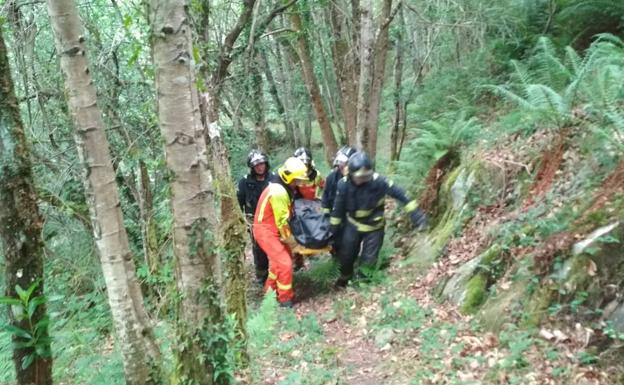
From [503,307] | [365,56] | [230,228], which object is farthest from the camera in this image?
[365,56]

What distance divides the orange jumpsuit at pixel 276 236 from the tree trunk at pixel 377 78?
6.89 ft

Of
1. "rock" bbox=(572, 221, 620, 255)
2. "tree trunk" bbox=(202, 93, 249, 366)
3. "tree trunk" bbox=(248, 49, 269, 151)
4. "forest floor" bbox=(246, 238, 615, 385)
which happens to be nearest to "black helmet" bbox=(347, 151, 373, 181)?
"forest floor" bbox=(246, 238, 615, 385)

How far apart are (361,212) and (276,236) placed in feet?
4.01

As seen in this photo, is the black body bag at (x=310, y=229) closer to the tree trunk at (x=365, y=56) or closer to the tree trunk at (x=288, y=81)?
the tree trunk at (x=365, y=56)

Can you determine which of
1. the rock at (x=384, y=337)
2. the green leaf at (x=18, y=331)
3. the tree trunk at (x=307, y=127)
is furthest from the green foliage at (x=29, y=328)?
the tree trunk at (x=307, y=127)

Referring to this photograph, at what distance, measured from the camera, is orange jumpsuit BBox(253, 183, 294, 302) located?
711cm

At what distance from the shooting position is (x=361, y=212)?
23.5 ft

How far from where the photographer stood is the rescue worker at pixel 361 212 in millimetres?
6965

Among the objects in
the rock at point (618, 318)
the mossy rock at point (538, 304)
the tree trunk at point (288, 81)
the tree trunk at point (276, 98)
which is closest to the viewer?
the rock at point (618, 318)

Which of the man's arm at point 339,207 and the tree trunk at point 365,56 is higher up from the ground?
the tree trunk at point 365,56

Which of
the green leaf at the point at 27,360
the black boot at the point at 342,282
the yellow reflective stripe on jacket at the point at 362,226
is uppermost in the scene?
the green leaf at the point at 27,360

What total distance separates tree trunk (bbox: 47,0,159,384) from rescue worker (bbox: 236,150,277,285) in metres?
4.29

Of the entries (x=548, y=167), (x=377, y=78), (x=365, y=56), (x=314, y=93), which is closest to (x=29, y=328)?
(x=548, y=167)

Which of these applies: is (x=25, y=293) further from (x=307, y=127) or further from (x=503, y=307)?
(x=307, y=127)
